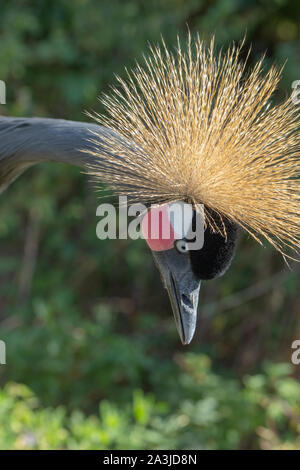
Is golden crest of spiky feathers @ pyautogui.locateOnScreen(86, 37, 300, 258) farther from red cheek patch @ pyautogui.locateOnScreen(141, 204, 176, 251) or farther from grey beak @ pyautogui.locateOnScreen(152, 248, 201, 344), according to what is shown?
grey beak @ pyautogui.locateOnScreen(152, 248, 201, 344)

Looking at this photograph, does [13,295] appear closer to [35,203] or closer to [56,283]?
[56,283]

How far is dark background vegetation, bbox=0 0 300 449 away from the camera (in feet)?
7.98

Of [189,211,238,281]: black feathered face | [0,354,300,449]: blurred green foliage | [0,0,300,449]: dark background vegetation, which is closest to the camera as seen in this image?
[189,211,238,281]: black feathered face

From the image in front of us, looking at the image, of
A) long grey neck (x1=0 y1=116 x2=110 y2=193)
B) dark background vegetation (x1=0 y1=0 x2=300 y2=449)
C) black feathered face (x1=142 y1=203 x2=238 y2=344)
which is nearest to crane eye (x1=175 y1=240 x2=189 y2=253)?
black feathered face (x1=142 y1=203 x2=238 y2=344)

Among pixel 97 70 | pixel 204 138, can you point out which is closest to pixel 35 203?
pixel 97 70

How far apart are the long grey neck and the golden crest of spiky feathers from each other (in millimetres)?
55

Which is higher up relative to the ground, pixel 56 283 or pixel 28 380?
pixel 56 283

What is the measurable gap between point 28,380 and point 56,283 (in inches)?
23.4

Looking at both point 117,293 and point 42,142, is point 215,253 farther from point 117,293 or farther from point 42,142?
point 117,293

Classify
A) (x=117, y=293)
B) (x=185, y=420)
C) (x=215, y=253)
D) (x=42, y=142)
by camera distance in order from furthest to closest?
1. (x=117, y=293)
2. (x=185, y=420)
3. (x=42, y=142)
4. (x=215, y=253)

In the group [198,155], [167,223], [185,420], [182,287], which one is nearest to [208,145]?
[198,155]

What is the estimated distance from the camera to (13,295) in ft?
10.7

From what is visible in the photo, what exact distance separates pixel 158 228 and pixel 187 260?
9 centimetres

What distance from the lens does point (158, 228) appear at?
4.27 feet
